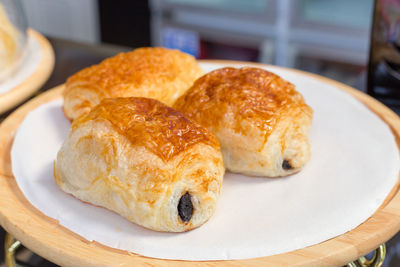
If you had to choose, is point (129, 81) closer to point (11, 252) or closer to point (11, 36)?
point (11, 252)

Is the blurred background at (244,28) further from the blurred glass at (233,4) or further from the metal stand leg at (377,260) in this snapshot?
the metal stand leg at (377,260)

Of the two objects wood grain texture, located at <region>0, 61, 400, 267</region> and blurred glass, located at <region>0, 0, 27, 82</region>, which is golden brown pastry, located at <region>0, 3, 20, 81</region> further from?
wood grain texture, located at <region>0, 61, 400, 267</region>

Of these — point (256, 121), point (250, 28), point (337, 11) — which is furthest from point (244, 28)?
point (256, 121)

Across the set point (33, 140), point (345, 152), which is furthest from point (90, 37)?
point (345, 152)

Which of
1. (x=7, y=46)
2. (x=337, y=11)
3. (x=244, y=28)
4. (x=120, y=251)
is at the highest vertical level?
(x=7, y=46)

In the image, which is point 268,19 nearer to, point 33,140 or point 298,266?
point 33,140

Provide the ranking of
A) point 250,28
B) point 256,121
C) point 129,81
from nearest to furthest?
point 256,121 < point 129,81 < point 250,28
